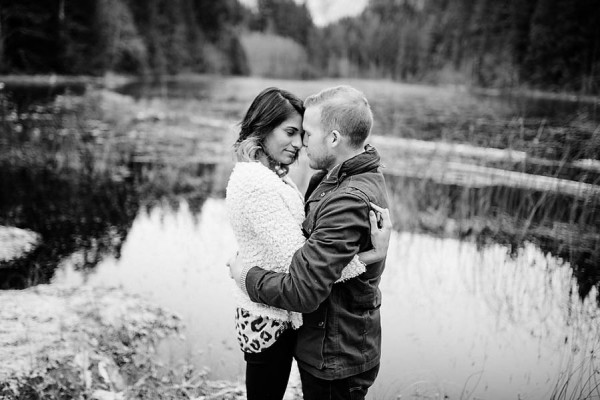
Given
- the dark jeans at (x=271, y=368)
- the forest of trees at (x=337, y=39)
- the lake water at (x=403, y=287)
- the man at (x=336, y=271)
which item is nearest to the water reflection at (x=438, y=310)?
the lake water at (x=403, y=287)

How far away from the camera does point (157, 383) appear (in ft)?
10.1

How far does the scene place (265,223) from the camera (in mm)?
1660

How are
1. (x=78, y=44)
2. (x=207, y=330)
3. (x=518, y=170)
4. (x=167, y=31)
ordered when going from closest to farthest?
(x=207, y=330)
(x=518, y=170)
(x=78, y=44)
(x=167, y=31)

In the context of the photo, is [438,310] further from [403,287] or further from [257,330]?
[257,330]

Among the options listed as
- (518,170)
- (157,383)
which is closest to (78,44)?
(518,170)

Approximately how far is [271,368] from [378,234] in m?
0.74

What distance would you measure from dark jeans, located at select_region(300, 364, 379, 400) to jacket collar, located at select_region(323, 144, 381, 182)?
29.3 inches

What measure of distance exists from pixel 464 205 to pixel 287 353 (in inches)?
212

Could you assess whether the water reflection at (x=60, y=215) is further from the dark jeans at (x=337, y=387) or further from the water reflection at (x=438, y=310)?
the dark jeans at (x=337, y=387)

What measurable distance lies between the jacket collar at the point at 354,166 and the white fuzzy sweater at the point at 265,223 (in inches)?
7.1

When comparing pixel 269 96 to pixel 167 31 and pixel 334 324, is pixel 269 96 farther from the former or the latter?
pixel 167 31

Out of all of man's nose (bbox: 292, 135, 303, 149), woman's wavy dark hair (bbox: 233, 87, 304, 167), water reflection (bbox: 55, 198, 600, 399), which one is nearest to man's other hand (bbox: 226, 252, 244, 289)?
woman's wavy dark hair (bbox: 233, 87, 304, 167)

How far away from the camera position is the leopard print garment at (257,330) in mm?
1819

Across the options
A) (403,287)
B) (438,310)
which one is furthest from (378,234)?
(403,287)
